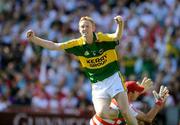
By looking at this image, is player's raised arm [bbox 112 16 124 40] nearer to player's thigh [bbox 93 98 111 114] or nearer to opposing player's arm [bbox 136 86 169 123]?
player's thigh [bbox 93 98 111 114]

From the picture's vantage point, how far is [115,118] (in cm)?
1155

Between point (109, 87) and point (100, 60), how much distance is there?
428 millimetres

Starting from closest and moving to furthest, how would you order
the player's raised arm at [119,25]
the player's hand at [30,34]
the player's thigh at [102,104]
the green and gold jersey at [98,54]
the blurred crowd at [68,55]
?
the player's raised arm at [119,25]
the player's hand at [30,34]
the player's thigh at [102,104]
the green and gold jersey at [98,54]
the blurred crowd at [68,55]

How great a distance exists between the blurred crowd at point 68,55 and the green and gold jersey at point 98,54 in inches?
247

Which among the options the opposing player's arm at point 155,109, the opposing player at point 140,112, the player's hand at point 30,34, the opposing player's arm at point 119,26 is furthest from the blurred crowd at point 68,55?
the player's hand at point 30,34

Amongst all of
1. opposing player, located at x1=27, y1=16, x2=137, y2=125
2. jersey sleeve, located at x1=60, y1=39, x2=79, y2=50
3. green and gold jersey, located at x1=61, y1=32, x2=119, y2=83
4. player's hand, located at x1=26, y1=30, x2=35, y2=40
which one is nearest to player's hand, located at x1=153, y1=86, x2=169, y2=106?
opposing player, located at x1=27, y1=16, x2=137, y2=125

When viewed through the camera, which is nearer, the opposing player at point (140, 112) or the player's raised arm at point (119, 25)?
the player's raised arm at point (119, 25)

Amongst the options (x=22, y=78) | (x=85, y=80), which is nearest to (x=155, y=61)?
(x=85, y=80)

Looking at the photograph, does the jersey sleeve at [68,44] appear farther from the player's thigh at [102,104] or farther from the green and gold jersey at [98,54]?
the player's thigh at [102,104]

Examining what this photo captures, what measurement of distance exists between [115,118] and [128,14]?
10076mm

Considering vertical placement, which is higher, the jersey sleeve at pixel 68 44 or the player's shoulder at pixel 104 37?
the player's shoulder at pixel 104 37

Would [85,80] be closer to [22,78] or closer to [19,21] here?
[22,78]

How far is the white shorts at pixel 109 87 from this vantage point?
37.5 ft

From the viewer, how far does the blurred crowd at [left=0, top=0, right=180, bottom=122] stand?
1884 cm
